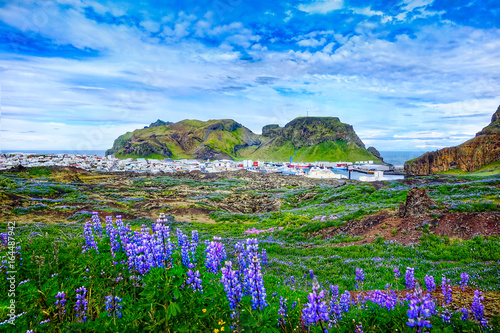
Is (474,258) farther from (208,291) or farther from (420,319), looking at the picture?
(208,291)

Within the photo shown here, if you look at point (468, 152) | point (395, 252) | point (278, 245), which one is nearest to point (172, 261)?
point (395, 252)

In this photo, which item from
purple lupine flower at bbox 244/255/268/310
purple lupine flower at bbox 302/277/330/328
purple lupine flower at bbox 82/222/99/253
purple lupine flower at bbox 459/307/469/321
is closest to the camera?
purple lupine flower at bbox 302/277/330/328

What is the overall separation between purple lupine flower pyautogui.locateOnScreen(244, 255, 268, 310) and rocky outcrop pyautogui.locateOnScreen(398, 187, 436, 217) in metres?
16.1

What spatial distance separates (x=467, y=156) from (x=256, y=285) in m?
102

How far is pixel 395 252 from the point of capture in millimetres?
12000

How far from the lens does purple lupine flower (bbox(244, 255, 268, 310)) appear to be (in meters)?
3.03

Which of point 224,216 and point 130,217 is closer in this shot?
point 130,217

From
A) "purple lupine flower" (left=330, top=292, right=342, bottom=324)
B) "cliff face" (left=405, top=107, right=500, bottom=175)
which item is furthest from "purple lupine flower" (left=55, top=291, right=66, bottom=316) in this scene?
"cliff face" (left=405, top=107, right=500, bottom=175)

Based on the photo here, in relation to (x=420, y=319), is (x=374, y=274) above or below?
below

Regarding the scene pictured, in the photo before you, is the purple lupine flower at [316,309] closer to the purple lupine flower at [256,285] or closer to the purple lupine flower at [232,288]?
the purple lupine flower at [256,285]

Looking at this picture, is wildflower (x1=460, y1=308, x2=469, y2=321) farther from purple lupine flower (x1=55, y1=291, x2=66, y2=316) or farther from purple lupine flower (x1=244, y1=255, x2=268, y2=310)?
purple lupine flower (x1=55, y1=291, x2=66, y2=316)

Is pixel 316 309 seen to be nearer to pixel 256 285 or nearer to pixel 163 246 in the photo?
pixel 256 285

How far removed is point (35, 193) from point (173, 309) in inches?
1959

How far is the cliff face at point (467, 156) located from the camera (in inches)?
2766
